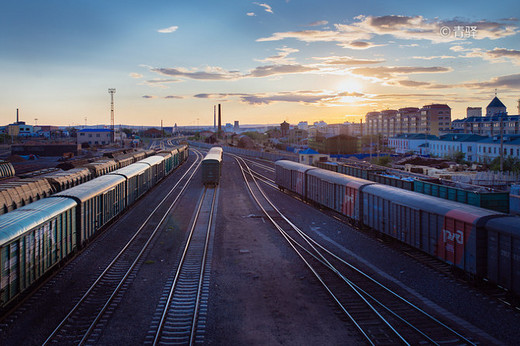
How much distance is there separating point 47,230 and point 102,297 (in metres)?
3.70

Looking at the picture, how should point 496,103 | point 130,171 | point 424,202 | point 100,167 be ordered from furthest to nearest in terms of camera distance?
point 496,103 → point 100,167 → point 130,171 → point 424,202

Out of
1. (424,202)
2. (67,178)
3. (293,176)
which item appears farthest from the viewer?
(293,176)

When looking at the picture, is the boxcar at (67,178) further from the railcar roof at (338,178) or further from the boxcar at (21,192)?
the railcar roof at (338,178)

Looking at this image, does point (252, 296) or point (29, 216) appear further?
point (252, 296)

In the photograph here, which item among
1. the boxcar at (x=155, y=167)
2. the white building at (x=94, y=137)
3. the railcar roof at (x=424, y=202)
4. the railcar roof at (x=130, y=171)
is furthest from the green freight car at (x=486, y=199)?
the white building at (x=94, y=137)

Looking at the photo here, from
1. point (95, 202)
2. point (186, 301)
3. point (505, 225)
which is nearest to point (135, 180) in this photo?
point (95, 202)

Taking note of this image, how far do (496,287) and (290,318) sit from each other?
8603mm

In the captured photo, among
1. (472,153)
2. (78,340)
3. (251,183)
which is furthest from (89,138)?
(78,340)

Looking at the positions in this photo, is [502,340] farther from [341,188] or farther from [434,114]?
[434,114]

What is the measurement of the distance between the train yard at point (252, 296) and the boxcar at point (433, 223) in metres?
1.05

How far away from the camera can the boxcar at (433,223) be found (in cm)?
1525

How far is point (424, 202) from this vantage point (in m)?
18.7

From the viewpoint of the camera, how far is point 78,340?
38.8 feet

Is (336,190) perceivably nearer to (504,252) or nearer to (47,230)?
(504,252)
